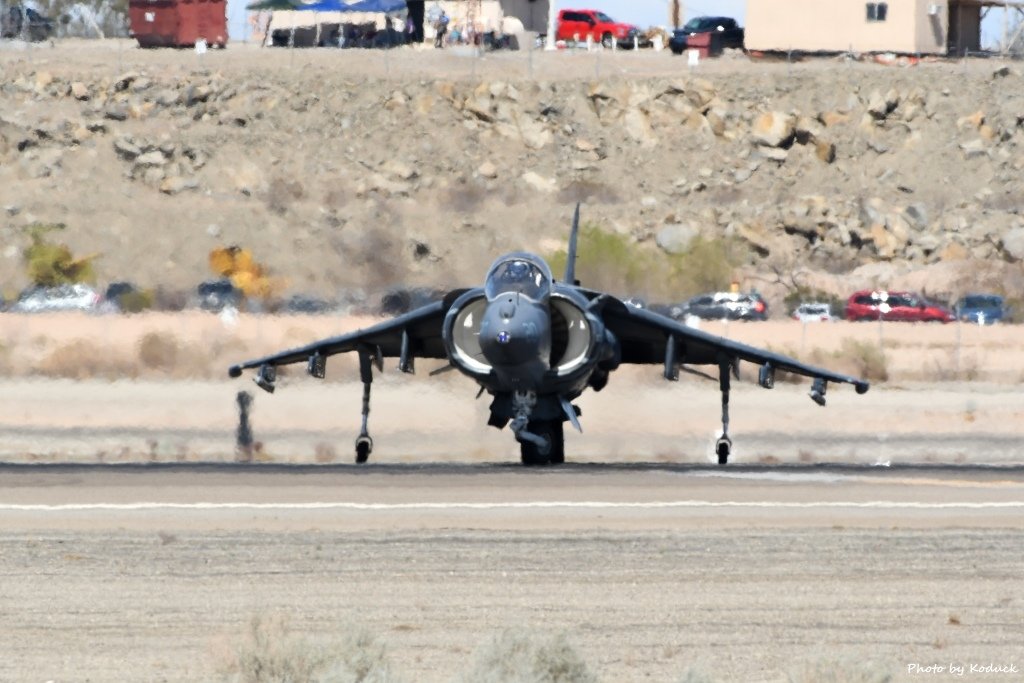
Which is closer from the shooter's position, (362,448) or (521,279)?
(521,279)

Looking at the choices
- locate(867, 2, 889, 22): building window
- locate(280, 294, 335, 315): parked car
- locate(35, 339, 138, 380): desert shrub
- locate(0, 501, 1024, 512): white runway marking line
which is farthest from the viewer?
locate(867, 2, 889, 22): building window

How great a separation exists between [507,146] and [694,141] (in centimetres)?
659

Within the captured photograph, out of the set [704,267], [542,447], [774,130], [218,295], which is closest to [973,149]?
[774,130]

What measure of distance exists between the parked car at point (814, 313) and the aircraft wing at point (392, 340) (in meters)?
26.3

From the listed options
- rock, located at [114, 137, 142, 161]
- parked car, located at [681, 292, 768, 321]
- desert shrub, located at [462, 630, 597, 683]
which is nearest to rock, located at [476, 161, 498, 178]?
rock, located at [114, 137, 142, 161]

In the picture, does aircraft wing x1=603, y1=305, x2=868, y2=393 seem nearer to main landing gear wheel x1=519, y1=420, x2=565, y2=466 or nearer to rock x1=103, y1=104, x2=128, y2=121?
main landing gear wheel x1=519, y1=420, x2=565, y2=466

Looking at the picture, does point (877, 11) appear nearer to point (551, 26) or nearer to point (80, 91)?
point (551, 26)

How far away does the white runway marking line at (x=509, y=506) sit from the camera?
19484 millimetres

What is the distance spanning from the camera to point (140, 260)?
202 ft

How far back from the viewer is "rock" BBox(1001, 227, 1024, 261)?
206 ft

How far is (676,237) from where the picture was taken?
2509 inches

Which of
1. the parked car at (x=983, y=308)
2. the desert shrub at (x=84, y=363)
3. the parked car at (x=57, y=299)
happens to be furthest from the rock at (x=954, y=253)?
the desert shrub at (x=84, y=363)

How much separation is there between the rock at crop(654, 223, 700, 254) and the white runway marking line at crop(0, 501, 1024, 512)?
42.9 m

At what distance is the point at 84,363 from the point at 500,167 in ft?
118
